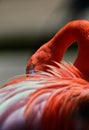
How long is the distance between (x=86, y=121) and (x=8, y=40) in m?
2.22

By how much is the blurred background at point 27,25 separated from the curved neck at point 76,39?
1.30m

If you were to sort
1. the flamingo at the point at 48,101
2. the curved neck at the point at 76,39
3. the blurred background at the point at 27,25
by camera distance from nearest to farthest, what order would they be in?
the flamingo at the point at 48,101 → the curved neck at the point at 76,39 → the blurred background at the point at 27,25

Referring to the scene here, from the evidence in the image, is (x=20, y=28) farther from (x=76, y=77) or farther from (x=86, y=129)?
(x=86, y=129)

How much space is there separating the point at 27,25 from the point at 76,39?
1.94 meters

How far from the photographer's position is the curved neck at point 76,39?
124cm

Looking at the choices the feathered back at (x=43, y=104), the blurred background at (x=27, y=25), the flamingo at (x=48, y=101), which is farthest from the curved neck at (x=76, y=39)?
the blurred background at (x=27, y=25)

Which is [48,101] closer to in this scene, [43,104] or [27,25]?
[43,104]

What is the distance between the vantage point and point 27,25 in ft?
10.7

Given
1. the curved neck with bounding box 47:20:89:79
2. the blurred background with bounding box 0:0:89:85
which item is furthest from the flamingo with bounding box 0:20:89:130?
the blurred background with bounding box 0:0:89:85

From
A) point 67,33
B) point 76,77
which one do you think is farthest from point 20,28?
point 76,77

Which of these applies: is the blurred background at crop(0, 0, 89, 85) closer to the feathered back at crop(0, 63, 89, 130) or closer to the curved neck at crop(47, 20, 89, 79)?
the curved neck at crop(47, 20, 89, 79)

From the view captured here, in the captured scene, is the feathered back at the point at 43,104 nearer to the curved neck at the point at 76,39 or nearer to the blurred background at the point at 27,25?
the curved neck at the point at 76,39

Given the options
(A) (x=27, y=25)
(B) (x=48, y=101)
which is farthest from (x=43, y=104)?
(A) (x=27, y=25)

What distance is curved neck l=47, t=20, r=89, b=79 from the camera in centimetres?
124
